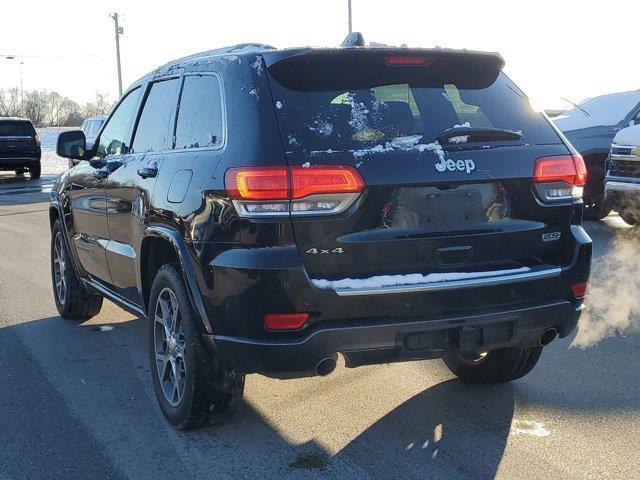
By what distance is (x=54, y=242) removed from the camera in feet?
21.3

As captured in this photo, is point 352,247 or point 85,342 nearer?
point 352,247

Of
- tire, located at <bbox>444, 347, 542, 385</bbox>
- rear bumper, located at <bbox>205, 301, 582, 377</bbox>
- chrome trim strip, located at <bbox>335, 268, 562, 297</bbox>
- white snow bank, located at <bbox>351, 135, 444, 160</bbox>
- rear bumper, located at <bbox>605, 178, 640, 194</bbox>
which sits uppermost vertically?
white snow bank, located at <bbox>351, 135, 444, 160</bbox>

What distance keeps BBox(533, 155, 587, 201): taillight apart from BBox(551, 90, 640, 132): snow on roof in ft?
26.4

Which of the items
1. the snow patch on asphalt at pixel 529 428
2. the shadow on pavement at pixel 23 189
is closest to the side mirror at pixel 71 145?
the snow patch on asphalt at pixel 529 428

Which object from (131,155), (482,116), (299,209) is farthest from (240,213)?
(131,155)

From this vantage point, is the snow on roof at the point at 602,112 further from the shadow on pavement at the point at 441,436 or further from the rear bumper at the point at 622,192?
the shadow on pavement at the point at 441,436

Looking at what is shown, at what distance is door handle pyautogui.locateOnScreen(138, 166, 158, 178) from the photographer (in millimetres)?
4090

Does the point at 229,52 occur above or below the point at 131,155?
above

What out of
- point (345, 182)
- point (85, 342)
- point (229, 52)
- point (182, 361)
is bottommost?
point (85, 342)

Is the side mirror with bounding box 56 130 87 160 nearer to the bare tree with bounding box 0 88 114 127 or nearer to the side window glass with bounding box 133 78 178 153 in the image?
the side window glass with bounding box 133 78 178 153

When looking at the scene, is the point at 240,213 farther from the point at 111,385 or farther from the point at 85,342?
the point at 85,342

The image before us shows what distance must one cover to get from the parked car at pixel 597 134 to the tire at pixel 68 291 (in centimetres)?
751

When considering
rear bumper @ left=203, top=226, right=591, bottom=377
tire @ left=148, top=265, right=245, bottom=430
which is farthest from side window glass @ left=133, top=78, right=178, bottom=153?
rear bumper @ left=203, top=226, right=591, bottom=377

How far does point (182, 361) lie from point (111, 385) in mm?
990
